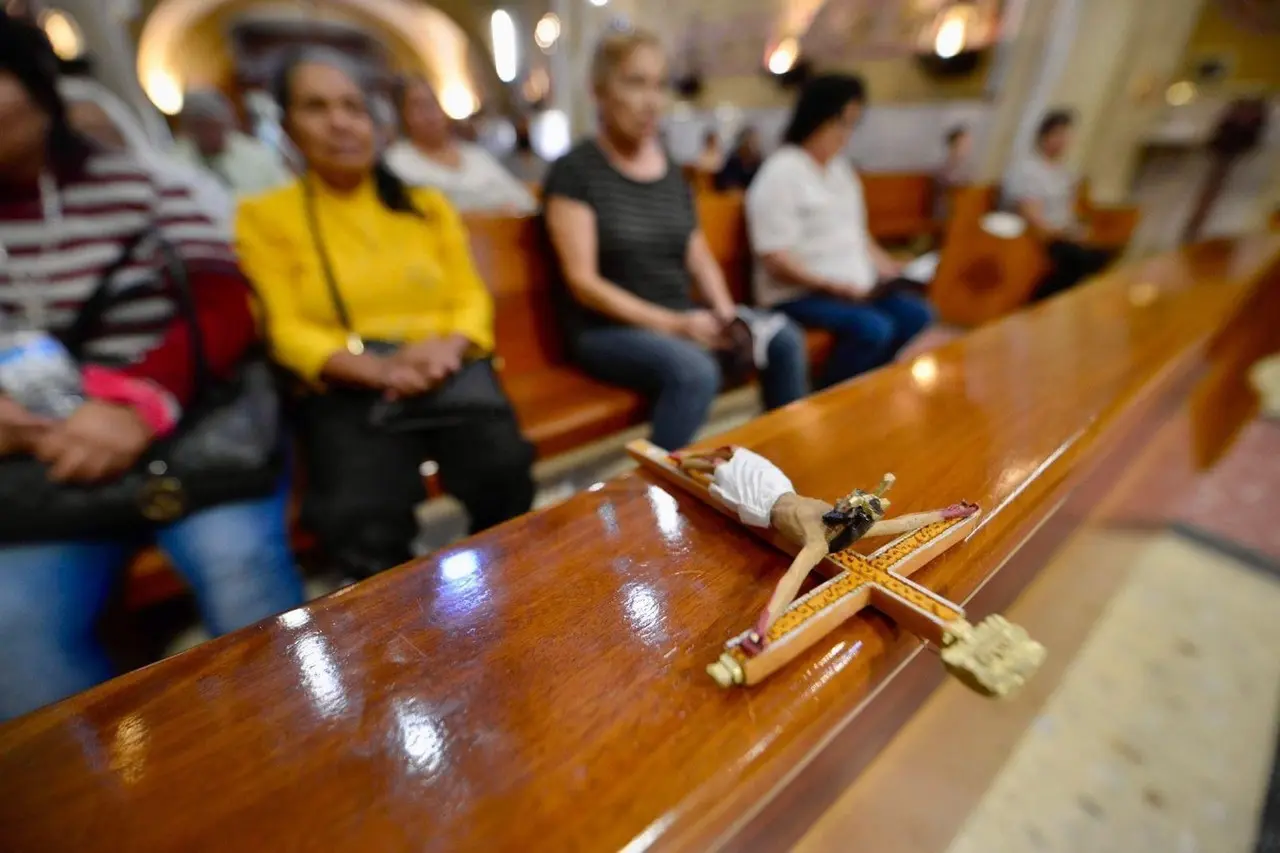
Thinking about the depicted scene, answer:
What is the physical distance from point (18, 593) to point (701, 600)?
0.91m

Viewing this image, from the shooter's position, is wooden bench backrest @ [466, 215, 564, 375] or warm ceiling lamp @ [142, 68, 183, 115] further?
warm ceiling lamp @ [142, 68, 183, 115]

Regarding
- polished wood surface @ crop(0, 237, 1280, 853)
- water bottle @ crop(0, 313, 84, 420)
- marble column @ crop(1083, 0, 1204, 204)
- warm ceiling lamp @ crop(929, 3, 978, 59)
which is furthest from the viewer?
marble column @ crop(1083, 0, 1204, 204)

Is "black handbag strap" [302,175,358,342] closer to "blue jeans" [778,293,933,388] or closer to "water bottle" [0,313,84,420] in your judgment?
"water bottle" [0,313,84,420]

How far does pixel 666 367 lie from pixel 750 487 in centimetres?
83

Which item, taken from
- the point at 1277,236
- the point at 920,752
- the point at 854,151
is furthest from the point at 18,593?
the point at 854,151

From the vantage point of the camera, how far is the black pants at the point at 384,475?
3.15ft

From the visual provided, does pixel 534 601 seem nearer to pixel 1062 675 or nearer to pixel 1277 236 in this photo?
pixel 1062 675

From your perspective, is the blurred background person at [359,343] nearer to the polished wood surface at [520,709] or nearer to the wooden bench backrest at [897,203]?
the polished wood surface at [520,709]

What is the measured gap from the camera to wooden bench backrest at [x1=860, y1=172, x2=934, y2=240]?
13.9 ft

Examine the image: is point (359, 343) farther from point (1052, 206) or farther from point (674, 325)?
point (1052, 206)

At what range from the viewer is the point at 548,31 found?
19.4 ft

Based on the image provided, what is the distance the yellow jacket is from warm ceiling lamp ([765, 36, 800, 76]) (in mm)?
5753

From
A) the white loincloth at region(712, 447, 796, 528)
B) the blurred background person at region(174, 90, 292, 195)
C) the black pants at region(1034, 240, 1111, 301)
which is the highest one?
the blurred background person at region(174, 90, 292, 195)

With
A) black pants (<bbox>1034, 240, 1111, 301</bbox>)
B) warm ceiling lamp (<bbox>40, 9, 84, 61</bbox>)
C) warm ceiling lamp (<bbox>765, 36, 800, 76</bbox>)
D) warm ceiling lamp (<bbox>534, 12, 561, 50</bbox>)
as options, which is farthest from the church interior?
warm ceiling lamp (<bbox>765, 36, 800, 76</bbox>)
